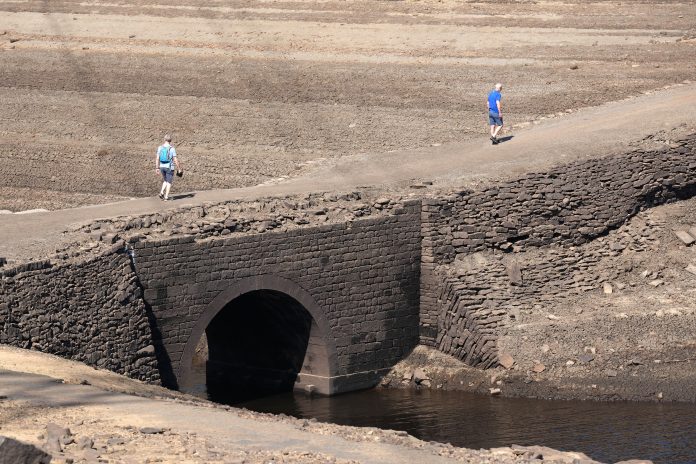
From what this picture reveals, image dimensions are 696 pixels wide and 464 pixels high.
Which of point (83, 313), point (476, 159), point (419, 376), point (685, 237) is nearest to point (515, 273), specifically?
point (419, 376)

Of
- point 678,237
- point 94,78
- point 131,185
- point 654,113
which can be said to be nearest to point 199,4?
point 94,78

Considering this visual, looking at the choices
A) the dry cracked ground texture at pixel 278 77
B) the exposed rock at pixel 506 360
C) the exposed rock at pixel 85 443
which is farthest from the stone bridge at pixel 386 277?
the exposed rock at pixel 85 443

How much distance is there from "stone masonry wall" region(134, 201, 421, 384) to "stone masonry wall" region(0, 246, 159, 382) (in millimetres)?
687

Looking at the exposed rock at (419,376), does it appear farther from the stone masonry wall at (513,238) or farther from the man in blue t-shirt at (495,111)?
the man in blue t-shirt at (495,111)

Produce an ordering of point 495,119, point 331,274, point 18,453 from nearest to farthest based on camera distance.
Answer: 1. point 18,453
2. point 331,274
3. point 495,119

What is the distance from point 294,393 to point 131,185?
9174 millimetres

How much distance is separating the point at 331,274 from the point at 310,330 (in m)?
1.16

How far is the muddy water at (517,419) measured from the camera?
918 inches

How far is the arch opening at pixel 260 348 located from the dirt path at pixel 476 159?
2131mm

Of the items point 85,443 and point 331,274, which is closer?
point 85,443

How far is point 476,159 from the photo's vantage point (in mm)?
29672

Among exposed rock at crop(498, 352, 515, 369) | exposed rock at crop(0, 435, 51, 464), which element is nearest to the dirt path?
exposed rock at crop(498, 352, 515, 369)

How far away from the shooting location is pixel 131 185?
115 ft

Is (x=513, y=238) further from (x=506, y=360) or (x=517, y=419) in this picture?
(x=517, y=419)
